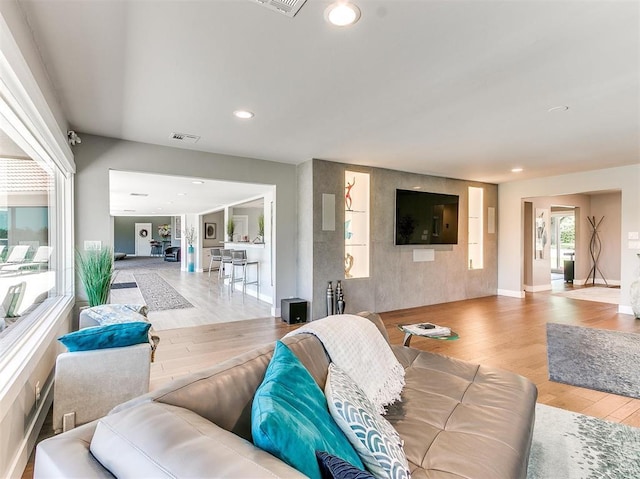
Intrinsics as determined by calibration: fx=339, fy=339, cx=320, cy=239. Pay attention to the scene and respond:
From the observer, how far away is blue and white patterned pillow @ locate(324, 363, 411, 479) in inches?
41.9

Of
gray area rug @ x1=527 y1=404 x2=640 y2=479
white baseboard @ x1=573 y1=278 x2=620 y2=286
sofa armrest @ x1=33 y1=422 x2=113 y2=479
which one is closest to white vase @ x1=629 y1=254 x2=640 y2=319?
white baseboard @ x1=573 y1=278 x2=620 y2=286

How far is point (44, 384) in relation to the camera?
2.40 metres

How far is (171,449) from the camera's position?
717 millimetres

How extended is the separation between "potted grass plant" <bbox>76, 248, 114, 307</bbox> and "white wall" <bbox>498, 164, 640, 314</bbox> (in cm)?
717

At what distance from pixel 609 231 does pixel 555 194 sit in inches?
143

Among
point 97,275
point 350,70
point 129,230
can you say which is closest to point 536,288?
point 350,70

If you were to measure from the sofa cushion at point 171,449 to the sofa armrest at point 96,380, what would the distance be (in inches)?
61.4

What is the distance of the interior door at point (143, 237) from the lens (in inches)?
758

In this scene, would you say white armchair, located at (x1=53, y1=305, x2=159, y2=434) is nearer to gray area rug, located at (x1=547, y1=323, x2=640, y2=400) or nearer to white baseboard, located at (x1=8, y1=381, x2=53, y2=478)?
white baseboard, located at (x1=8, y1=381, x2=53, y2=478)

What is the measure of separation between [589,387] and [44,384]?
427 cm

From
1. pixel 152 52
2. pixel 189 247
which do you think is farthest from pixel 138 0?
pixel 189 247

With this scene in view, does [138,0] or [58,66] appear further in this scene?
[58,66]

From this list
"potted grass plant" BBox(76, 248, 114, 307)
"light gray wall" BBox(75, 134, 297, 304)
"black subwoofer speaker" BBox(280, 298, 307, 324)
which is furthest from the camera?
"black subwoofer speaker" BBox(280, 298, 307, 324)

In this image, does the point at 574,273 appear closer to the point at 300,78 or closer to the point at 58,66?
the point at 300,78
